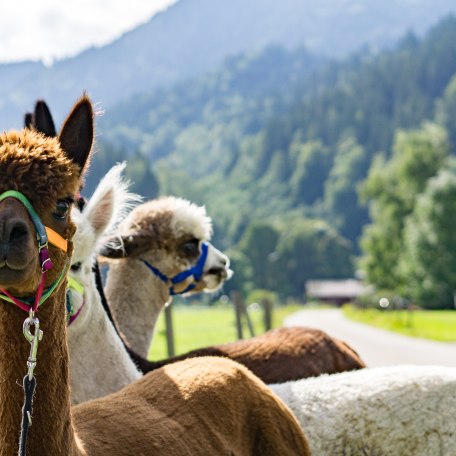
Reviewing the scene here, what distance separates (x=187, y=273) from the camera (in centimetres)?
670

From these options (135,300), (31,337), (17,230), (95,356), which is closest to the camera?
(17,230)

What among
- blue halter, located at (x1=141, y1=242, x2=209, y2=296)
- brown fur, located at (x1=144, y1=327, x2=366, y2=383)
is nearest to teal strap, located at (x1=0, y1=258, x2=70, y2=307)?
brown fur, located at (x1=144, y1=327, x2=366, y2=383)

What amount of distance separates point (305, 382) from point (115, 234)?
6.42ft

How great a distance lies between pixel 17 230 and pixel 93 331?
260 centimetres

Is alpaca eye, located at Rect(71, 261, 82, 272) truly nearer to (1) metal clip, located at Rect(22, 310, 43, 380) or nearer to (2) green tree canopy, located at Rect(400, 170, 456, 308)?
(1) metal clip, located at Rect(22, 310, 43, 380)

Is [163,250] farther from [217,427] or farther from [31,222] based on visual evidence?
[31,222]

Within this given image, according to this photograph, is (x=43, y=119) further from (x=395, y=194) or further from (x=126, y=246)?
(x=395, y=194)

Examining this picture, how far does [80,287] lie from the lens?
200 inches

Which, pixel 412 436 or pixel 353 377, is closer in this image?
pixel 412 436

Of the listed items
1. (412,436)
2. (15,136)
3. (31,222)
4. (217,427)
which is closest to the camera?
(31,222)

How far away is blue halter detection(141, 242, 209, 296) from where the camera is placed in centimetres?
658

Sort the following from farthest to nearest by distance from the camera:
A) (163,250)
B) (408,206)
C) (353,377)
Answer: (408,206), (163,250), (353,377)

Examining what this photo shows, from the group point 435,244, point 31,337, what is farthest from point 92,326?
point 435,244

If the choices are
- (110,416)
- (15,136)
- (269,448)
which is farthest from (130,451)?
(15,136)
